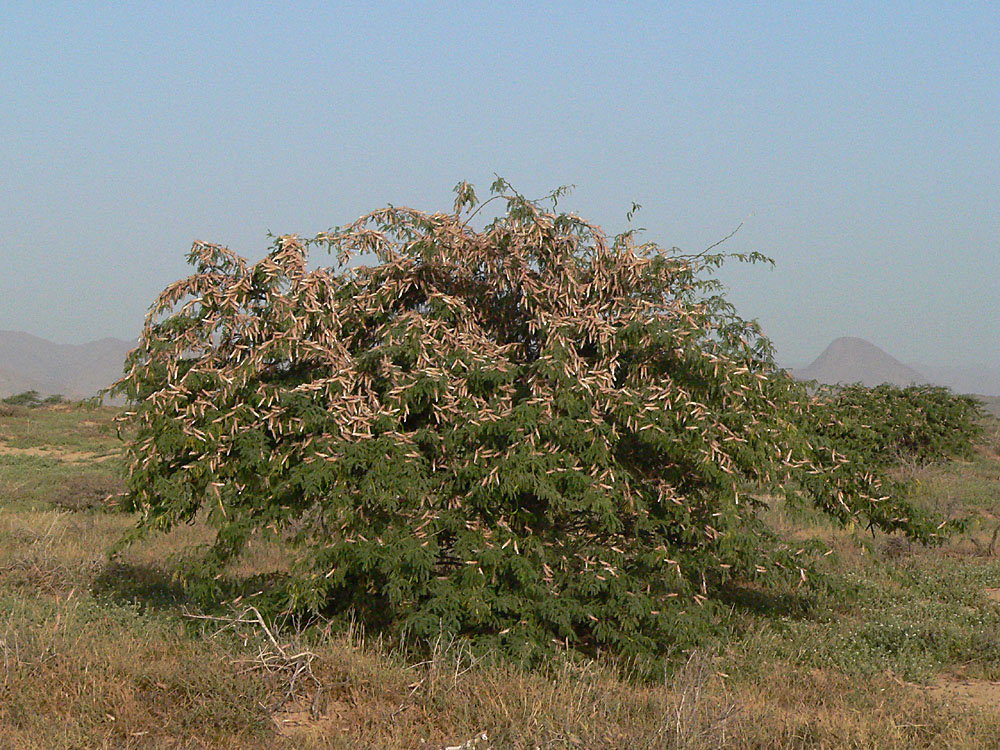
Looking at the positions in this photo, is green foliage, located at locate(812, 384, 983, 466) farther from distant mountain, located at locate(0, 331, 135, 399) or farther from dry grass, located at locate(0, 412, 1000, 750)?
distant mountain, located at locate(0, 331, 135, 399)

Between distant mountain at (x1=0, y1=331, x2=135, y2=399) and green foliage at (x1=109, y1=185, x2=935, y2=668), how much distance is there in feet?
507

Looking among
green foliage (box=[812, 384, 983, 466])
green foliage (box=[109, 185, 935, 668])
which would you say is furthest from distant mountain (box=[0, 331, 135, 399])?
green foliage (box=[109, 185, 935, 668])

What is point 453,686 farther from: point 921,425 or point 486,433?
point 921,425

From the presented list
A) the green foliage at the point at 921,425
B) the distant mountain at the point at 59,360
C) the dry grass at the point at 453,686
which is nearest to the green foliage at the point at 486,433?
the dry grass at the point at 453,686

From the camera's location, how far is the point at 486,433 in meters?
5.80

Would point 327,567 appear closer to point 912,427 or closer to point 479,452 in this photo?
point 479,452

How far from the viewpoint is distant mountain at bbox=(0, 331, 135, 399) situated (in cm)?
15848

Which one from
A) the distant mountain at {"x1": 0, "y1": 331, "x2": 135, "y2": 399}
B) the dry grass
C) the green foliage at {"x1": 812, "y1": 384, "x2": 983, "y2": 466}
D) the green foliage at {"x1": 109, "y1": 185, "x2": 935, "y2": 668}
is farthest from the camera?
the distant mountain at {"x1": 0, "y1": 331, "x2": 135, "y2": 399}

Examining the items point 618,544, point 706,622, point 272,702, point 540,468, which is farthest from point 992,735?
point 272,702

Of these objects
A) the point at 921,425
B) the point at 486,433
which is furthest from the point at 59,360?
the point at 486,433

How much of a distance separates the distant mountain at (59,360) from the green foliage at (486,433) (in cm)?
15454

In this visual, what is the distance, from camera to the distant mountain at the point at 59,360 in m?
158

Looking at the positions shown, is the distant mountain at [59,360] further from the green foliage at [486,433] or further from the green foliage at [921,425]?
the green foliage at [486,433]

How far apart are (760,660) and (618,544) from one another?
1.43 meters
